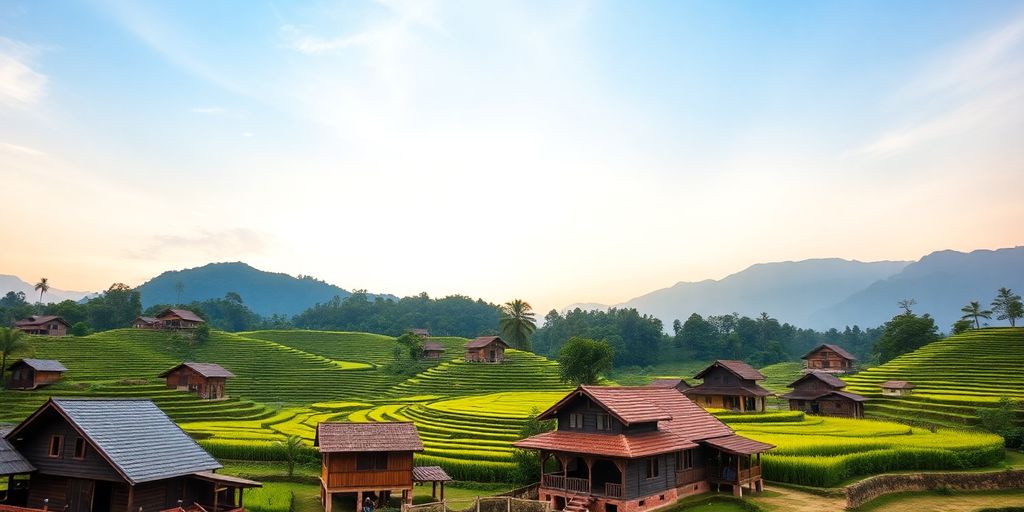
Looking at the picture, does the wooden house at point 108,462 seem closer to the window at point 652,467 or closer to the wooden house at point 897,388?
the window at point 652,467

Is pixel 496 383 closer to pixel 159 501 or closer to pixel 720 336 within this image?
pixel 159 501

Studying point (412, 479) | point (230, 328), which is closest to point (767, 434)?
point (412, 479)

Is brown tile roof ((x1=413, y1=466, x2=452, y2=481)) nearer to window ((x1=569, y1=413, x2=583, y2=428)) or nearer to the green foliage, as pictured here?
window ((x1=569, y1=413, x2=583, y2=428))

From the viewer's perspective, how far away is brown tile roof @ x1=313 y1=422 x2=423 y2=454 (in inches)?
1147

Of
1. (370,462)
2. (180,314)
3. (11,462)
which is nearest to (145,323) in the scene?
(180,314)

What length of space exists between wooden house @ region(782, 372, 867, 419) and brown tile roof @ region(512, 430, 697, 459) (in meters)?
39.4

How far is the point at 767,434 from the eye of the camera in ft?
143

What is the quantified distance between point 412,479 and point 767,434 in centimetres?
2707

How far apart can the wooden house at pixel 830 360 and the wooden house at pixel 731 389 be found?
3416 cm

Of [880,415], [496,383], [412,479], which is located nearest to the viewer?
[412,479]

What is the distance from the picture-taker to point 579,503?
29.0 meters

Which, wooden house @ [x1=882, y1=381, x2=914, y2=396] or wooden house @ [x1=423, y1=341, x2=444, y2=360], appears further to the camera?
wooden house @ [x1=423, y1=341, x2=444, y2=360]

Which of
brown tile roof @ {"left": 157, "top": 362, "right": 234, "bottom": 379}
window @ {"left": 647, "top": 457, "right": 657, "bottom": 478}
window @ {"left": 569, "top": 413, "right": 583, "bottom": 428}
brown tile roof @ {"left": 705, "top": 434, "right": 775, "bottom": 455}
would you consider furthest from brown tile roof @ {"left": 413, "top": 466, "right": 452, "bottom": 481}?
brown tile roof @ {"left": 157, "top": 362, "right": 234, "bottom": 379}

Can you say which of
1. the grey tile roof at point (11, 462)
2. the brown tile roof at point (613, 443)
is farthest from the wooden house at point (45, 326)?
the brown tile roof at point (613, 443)
